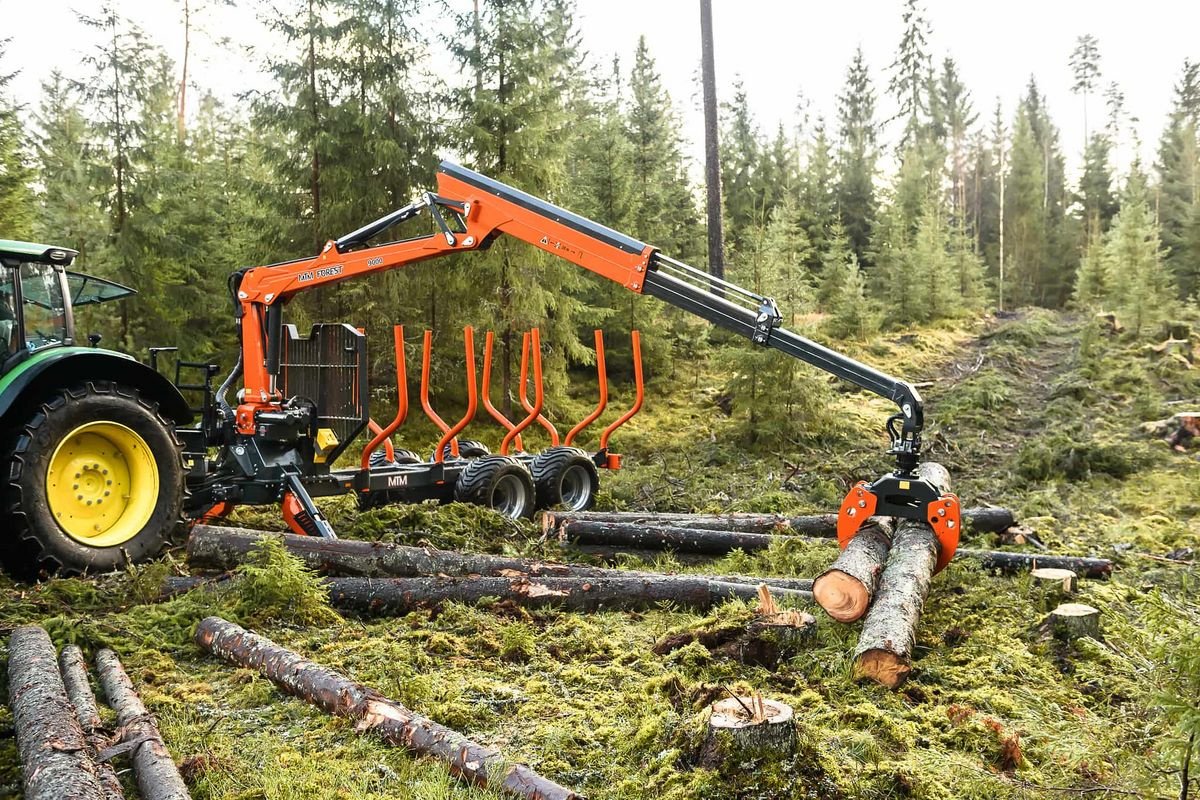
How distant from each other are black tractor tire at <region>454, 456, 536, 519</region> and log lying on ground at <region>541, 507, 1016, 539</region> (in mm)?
864

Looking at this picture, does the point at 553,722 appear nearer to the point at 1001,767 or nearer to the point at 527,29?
the point at 1001,767

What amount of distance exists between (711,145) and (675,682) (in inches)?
514

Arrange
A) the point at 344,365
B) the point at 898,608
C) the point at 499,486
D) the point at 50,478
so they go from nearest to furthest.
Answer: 1. the point at 898,608
2. the point at 50,478
3. the point at 344,365
4. the point at 499,486

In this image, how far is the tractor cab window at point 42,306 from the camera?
6.10m

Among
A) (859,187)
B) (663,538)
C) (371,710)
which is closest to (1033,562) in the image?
(663,538)

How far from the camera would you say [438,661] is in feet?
16.1

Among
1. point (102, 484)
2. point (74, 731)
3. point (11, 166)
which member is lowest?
point (74, 731)

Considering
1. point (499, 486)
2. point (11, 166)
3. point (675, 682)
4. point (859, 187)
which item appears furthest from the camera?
point (859, 187)

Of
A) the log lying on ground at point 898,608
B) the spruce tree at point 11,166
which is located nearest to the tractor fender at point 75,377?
the log lying on ground at point 898,608

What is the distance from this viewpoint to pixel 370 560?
623cm

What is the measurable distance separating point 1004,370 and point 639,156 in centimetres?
947

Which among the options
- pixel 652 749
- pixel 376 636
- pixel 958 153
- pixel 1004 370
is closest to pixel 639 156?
pixel 1004 370

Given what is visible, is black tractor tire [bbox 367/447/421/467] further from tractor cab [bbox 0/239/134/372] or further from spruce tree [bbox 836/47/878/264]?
spruce tree [bbox 836/47/878/264]

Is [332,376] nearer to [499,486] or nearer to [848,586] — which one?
[499,486]
